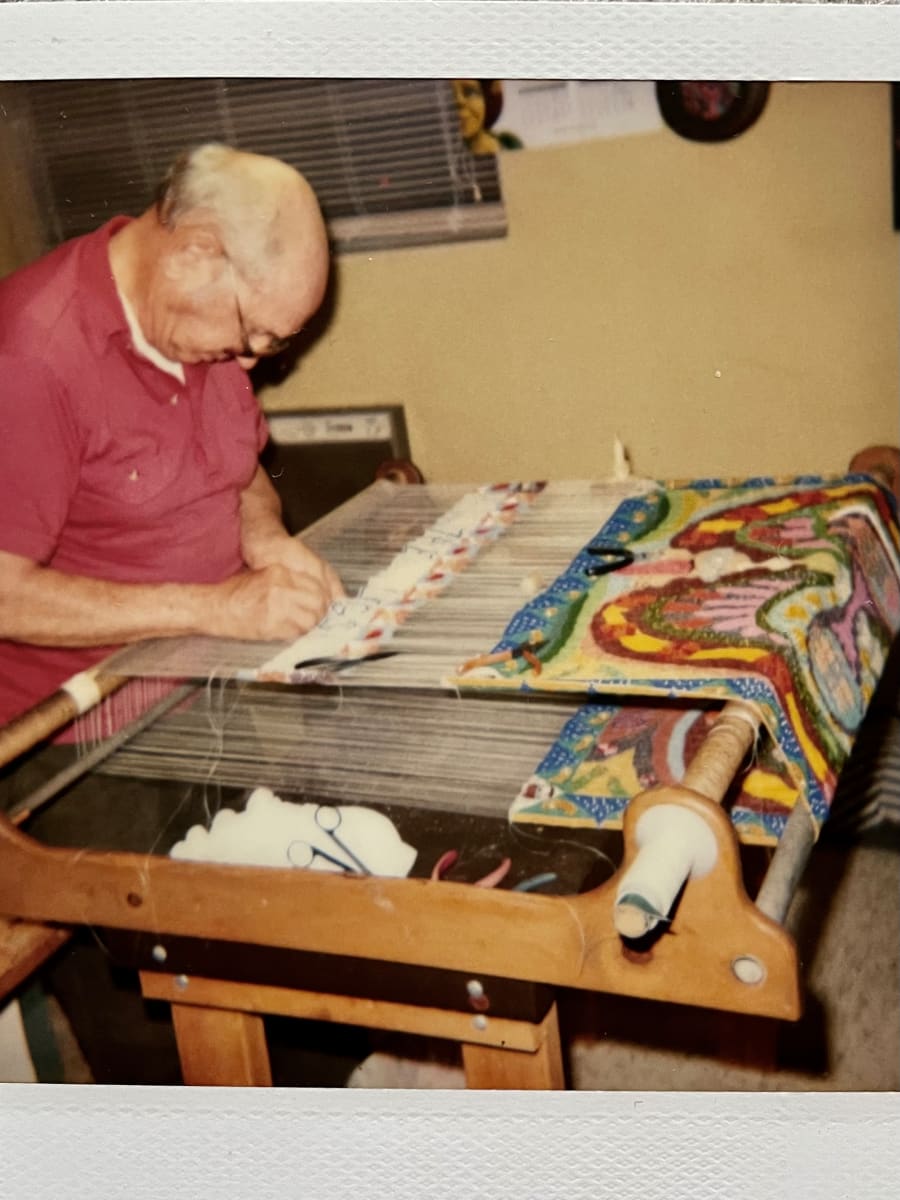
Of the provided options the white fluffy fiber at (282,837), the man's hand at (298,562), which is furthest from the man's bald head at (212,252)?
the white fluffy fiber at (282,837)

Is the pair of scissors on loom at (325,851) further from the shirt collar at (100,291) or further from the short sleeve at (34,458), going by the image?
the shirt collar at (100,291)

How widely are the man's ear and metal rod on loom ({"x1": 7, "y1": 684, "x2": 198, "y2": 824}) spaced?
16.0 inches

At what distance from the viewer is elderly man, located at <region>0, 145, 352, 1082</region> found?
0.99 metres

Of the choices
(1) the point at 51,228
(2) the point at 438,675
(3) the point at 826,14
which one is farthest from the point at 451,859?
(3) the point at 826,14

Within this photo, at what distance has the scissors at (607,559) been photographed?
1.16 metres

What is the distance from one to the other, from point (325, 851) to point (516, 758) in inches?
7.8

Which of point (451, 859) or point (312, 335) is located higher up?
point (312, 335)

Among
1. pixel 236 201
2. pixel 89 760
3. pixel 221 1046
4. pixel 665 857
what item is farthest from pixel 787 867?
pixel 236 201

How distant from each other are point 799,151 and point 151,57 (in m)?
0.74

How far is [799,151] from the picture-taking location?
1.27 meters

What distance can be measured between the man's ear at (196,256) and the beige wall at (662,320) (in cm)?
29

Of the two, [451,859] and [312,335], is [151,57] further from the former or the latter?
[451,859]

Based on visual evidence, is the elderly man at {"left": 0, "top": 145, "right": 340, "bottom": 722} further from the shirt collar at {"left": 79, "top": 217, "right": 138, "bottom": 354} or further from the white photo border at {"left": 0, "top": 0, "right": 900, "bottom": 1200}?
the white photo border at {"left": 0, "top": 0, "right": 900, "bottom": 1200}

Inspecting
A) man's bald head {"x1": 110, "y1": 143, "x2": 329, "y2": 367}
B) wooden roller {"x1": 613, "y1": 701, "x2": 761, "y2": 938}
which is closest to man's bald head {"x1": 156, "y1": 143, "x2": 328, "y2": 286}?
man's bald head {"x1": 110, "y1": 143, "x2": 329, "y2": 367}
